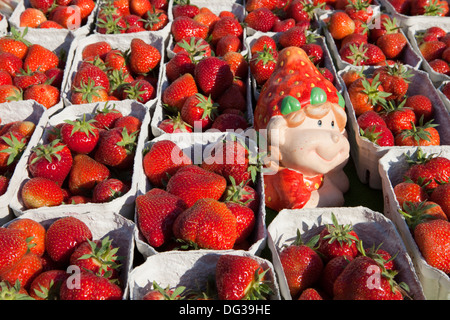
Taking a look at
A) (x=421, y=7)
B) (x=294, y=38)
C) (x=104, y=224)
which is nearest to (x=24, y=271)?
(x=104, y=224)

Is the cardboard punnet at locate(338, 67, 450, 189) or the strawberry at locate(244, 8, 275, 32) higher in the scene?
the strawberry at locate(244, 8, 275, 32)

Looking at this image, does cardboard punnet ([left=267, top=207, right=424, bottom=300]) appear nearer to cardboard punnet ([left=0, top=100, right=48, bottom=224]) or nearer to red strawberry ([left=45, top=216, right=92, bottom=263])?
red strawberry ([left=45, top=216, right=92, bottom=263])

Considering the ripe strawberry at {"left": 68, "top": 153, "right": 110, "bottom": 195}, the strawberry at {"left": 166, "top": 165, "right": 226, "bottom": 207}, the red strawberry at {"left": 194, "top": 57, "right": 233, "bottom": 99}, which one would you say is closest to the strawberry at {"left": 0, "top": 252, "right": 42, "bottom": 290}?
the ripe strawberry at {"left": 68, "top": 153, "right": 110, "bottom": 195}

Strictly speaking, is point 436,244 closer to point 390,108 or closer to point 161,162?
point 390,108

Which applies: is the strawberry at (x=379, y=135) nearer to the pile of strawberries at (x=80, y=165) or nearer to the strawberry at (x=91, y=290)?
the pile of strawberries at (x=80, y=165)

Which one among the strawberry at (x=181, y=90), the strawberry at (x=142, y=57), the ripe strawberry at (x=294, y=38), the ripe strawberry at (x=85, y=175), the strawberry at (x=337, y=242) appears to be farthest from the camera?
the ripe strawberry at (x=294, y=38)

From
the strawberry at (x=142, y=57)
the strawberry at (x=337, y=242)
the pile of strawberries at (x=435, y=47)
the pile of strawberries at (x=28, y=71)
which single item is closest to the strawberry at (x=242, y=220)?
the strawberry at (x=337, y=242)

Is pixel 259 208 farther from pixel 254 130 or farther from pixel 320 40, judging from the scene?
pixel 320 40
